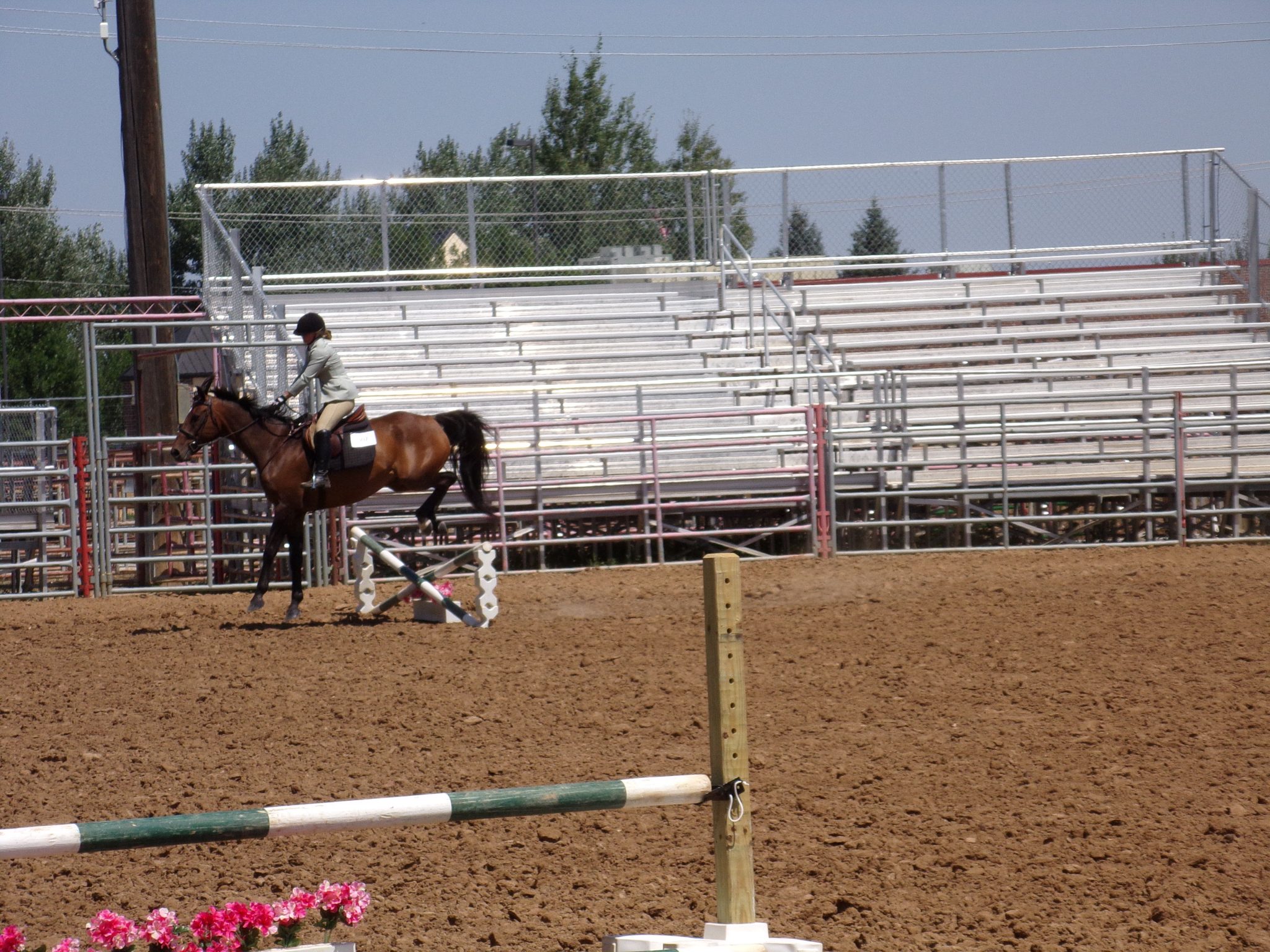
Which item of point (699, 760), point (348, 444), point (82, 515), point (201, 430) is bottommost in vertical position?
point (699, 760)

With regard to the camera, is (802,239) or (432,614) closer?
(432,614)

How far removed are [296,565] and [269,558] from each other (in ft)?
1.21

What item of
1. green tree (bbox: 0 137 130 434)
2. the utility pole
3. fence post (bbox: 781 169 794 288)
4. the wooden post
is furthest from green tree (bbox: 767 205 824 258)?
green tree (bbox: 0 137 130 434)

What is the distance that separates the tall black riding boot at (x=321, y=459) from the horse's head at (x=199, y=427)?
84 centimetres

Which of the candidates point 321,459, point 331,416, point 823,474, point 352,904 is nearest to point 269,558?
point 321,459

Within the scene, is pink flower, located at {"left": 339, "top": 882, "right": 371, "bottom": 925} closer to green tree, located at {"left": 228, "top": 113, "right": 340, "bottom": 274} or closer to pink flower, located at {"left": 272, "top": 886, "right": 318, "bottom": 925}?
pink flower, located at {"left": 272, "top": 886, "right": 318, "bottom": 925}

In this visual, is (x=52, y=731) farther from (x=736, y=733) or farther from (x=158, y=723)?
(x=736, y=733)

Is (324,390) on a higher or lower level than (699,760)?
higher

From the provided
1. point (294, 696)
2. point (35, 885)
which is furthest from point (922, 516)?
point (35, 885)

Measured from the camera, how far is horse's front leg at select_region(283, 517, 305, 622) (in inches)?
461

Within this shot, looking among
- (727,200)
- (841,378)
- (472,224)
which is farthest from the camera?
(727,200)

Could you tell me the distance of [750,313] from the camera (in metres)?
19.2

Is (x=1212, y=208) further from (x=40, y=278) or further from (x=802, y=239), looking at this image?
(x=40, y=278)

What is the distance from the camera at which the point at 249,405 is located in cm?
1188
